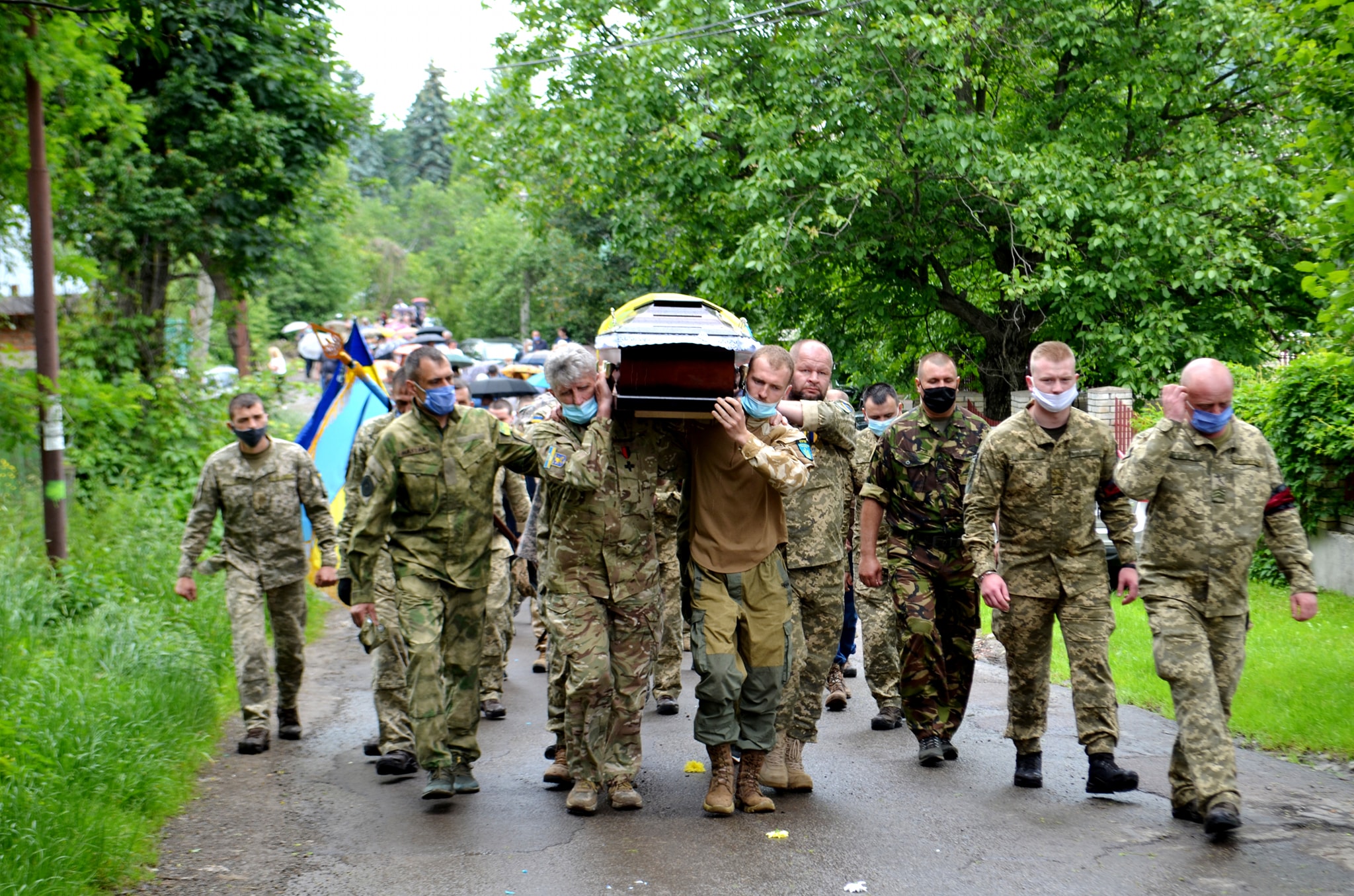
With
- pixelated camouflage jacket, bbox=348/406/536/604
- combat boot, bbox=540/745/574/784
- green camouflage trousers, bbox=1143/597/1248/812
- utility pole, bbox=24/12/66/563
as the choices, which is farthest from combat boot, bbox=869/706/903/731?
utility pole, bbox=24/12/66/563

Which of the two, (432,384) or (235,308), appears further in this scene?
(235,308)

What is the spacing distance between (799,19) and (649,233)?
3.71 metres

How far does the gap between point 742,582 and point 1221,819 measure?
233cm

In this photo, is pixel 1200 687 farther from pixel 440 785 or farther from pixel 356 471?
pixel 356 471

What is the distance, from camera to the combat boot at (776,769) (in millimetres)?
6672

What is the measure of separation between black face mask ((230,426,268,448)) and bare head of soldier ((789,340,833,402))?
339 centimetres

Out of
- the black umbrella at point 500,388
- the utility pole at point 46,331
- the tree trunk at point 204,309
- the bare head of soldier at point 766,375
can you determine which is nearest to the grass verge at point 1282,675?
the bare head of soldier at point 766,375

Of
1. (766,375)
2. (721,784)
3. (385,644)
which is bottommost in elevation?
(721,784)

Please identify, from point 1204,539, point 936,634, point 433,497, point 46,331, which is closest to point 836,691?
point 936,634

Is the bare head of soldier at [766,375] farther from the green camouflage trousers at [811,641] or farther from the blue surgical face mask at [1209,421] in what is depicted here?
the blue surgical face mask at [1209,421]

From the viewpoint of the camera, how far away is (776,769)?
6680mm

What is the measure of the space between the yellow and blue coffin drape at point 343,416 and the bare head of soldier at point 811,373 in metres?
6.55

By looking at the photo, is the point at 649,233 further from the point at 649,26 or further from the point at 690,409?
the point at 690,409

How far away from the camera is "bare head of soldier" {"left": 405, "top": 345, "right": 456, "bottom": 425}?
685 cm
